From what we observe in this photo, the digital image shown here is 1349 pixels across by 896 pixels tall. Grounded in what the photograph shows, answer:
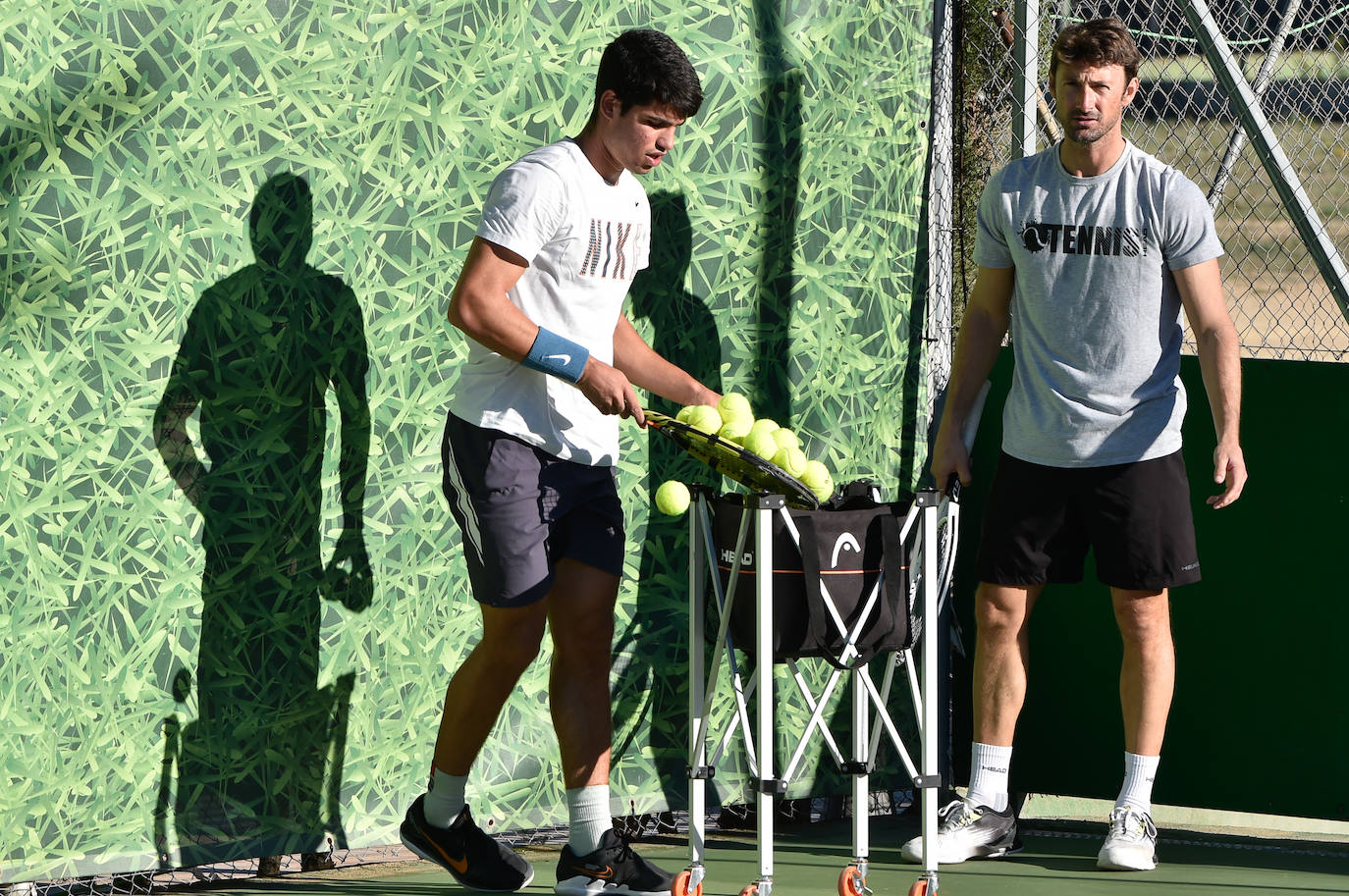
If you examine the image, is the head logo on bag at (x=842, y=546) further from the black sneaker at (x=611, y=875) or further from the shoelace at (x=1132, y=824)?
the shoelace at (x=1132, y=824)

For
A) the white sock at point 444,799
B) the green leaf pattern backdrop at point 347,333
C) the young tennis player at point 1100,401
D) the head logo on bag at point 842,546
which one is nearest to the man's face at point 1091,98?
the young tennis player at point 1100,401

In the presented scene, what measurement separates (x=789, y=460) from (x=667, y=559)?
99 centimetres

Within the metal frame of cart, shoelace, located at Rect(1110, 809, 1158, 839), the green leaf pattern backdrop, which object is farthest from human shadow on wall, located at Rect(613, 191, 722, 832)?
shoelace, located at Rect(1110, 809, 1158, 839)

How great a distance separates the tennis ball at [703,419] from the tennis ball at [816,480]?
0.75 ft

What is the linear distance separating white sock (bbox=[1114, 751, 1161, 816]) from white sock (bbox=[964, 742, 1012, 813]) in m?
0.30

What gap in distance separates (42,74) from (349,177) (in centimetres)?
73

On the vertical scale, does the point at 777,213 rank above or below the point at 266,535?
above

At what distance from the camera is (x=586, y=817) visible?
3668 mm

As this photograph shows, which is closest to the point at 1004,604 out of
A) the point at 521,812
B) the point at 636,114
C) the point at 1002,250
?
the point at 1002,250

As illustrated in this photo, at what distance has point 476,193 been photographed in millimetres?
4070

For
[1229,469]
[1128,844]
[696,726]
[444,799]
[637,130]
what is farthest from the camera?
[1128,844]

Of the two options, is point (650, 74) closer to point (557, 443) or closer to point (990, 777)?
point (557, 443)

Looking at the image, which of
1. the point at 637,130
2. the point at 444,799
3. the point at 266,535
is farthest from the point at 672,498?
the point at 266,535

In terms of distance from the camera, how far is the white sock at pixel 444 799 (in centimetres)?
372
